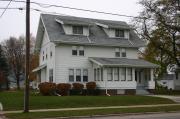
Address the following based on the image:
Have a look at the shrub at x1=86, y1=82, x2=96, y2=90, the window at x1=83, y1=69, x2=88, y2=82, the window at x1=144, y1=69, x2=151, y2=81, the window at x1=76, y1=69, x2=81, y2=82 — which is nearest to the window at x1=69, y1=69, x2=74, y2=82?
the window at x1=76, y1=69, x2=81, y2=82

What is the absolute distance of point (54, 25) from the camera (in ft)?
149

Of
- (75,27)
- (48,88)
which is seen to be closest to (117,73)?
(75,27)

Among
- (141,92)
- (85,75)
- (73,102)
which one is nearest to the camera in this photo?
(73,102)

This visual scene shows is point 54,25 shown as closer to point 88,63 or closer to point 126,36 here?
point 88,63

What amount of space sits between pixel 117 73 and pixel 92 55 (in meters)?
3.91

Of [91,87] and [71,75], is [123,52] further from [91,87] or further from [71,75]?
Result: [71,75]

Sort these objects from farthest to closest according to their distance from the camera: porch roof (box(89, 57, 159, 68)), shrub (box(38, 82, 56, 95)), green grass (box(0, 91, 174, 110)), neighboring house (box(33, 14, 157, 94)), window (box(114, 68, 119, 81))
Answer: window (box(114, 68, 119, 81)) < neighboring house (box(33, 14, 157, 94)) < porch roof (box(89, 57, 159, 68)) < shrub (box(38, 82, 56, 95)) < green grass (box(0, 91, 174, 110))

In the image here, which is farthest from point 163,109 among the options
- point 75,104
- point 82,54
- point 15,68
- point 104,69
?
point 15,68

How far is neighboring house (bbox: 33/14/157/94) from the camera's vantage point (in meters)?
43.2

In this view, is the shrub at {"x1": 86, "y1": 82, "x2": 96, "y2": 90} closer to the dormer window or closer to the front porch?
the front porch

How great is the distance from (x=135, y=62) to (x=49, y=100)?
655 inches

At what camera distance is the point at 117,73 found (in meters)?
44.0

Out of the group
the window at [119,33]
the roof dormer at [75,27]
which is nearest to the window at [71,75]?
the roof dormer at [75,27]

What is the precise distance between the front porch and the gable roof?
2.39 meters
